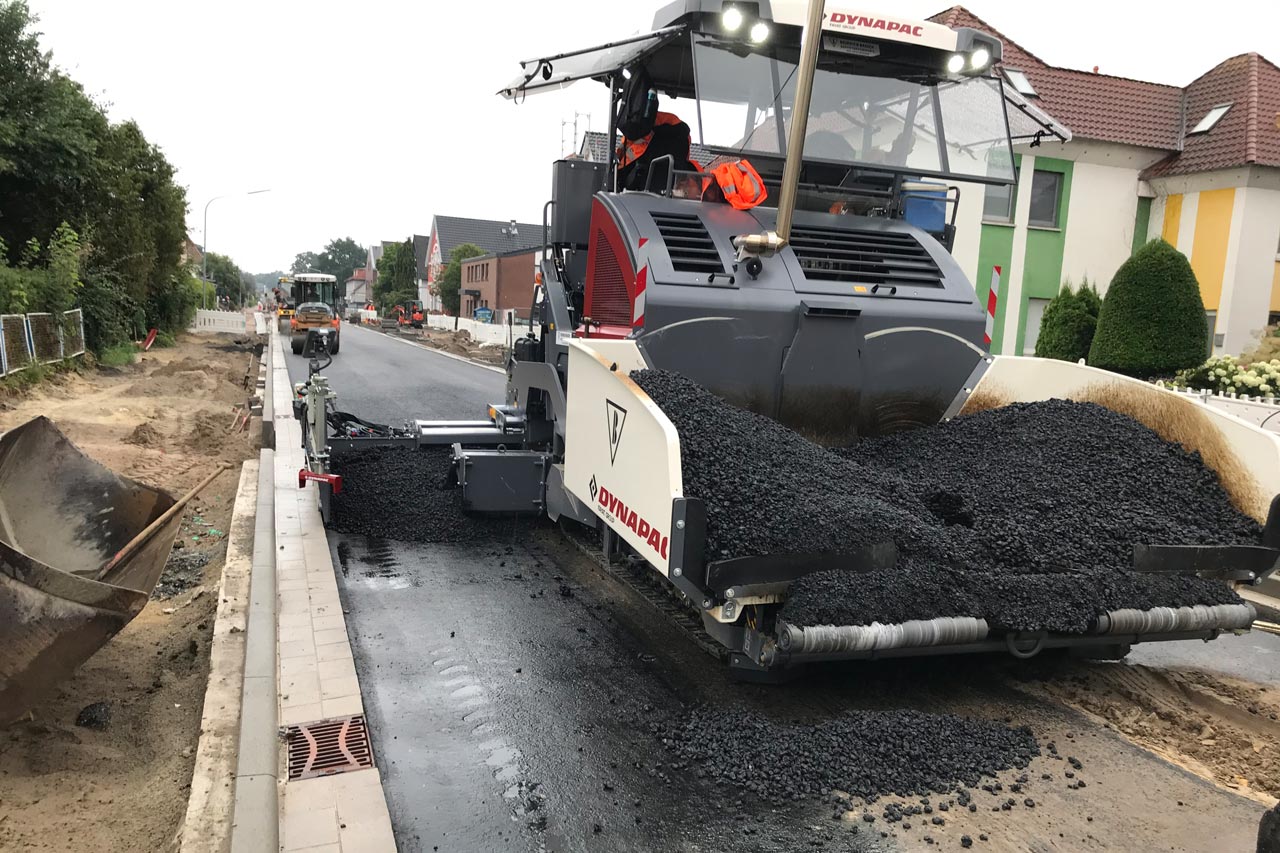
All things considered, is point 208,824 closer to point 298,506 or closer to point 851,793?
point 851,793

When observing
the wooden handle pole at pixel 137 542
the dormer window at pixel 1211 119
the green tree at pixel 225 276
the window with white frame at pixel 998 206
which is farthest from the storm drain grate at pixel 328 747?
the green tree at pixel 225 276

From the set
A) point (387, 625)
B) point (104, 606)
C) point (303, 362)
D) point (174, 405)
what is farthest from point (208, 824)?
point (303, 362)

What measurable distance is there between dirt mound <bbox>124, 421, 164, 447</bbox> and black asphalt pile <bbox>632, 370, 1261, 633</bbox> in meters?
8.69

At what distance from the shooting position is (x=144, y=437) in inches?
428

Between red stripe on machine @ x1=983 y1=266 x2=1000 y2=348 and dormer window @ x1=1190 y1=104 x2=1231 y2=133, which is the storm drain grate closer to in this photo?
red stripe on machine @ x1=983 y1=266 x2=1000 y2=348

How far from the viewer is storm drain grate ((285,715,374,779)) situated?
3443mm

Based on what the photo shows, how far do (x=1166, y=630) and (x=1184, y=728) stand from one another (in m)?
0.57

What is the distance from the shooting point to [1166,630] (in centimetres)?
379

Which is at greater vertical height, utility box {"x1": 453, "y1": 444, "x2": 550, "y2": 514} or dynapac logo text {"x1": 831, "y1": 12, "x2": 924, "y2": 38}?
dynapac logo text {"x1": 831, "y1": 12, "x2": 924, "y2": 38}

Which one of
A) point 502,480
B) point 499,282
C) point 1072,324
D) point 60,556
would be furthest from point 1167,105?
point 499,282

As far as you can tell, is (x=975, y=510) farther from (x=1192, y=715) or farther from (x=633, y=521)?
(x=633, y=521)

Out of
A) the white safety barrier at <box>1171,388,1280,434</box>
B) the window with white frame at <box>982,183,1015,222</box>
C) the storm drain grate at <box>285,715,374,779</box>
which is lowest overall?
the storm drain grate at <box>285,715,374,779</box>

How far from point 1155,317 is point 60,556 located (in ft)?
47.6

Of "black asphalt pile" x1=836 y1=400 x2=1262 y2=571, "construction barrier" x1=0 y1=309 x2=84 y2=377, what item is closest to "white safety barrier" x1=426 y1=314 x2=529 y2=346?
"construction barrier" x1=0 y1=309 x2=84 y2=377
